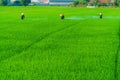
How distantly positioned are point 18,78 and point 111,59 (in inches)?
118

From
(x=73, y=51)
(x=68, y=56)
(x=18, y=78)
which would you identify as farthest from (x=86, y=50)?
(x=18, y=78)

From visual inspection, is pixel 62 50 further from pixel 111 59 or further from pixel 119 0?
pixel 119 0

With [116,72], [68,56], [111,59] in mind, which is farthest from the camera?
[68,56]

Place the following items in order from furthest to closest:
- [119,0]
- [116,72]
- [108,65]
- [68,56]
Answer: [119,0], [68,56], [108,65], [116,72]

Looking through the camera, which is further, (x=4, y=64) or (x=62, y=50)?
(x=62, y=50)

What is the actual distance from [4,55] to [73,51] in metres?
2.14

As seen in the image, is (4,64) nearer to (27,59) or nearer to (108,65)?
(27,59)

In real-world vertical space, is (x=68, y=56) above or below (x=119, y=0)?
above

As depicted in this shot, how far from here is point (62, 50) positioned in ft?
36.5

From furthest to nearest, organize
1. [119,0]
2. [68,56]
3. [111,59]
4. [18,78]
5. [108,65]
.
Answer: [119,0]
[68,56]
[111,59]
[108,65]
[18,78]

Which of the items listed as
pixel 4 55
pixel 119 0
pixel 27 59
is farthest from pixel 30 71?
pixel 119 0

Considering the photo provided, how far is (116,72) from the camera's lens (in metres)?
7.79

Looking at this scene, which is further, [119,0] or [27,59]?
[119,0]

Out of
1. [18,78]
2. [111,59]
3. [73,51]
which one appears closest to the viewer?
[18,78]
